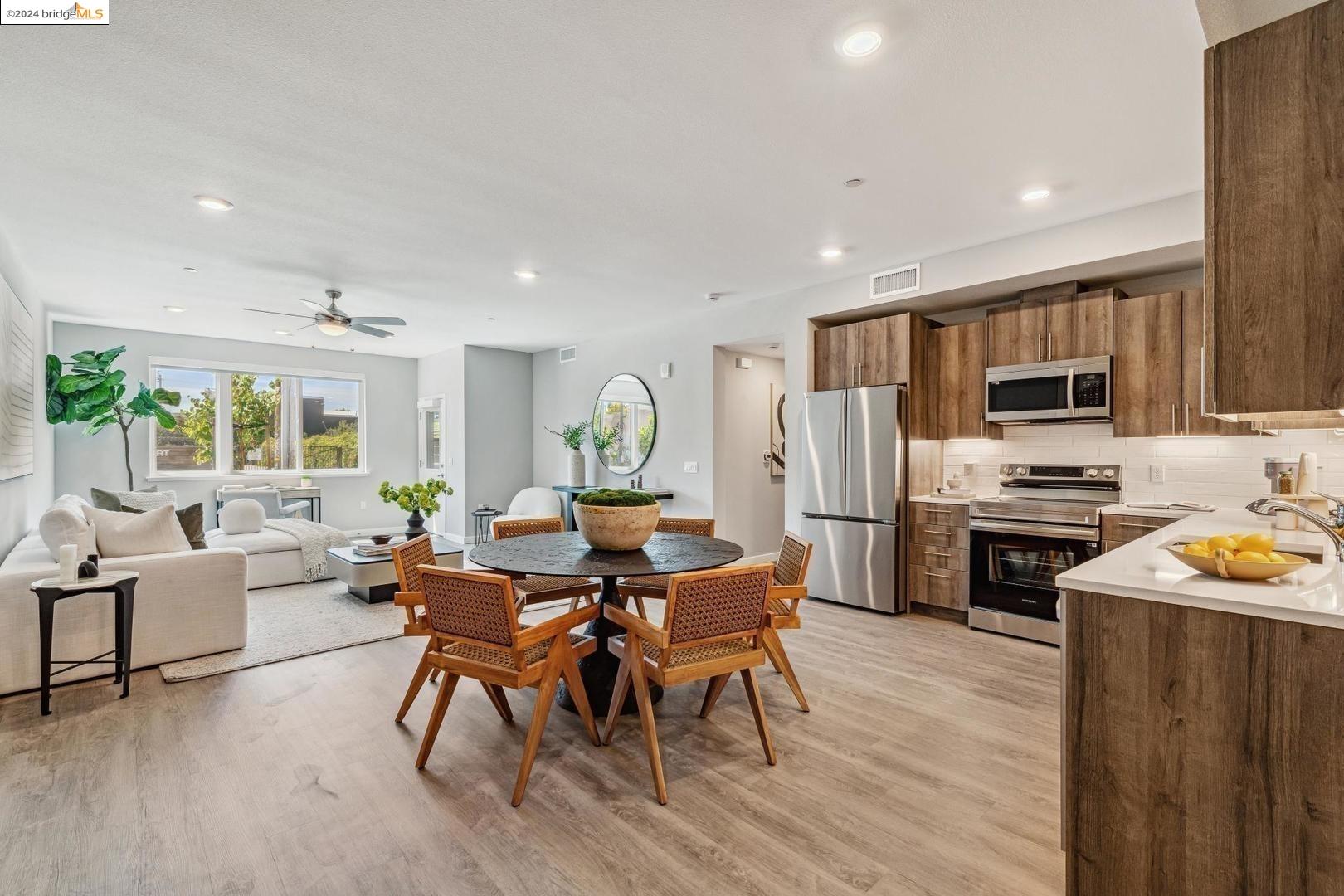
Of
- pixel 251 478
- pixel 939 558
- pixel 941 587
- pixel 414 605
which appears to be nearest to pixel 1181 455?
pixel 939 558

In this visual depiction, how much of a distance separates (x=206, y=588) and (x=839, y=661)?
371 cm

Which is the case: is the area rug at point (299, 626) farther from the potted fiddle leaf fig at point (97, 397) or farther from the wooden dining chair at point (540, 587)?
the potted fiddle leaf fig at point (97, 397)

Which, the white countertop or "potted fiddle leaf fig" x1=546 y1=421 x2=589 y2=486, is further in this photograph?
"potted fiddle leaf fig" x1=546 y1=421 x2=589 y2=486

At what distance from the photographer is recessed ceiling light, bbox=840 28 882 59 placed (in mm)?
2023

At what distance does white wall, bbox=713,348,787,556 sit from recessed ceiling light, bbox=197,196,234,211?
3.91 m

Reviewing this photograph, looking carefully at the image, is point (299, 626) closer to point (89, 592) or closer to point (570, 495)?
point (89, 592)

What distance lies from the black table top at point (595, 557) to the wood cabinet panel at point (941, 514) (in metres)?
1.99

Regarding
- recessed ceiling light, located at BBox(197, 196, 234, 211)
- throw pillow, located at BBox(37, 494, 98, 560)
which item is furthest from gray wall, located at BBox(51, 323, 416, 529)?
recessed ceiling light, located at BBox(197, 196, 234, 211)

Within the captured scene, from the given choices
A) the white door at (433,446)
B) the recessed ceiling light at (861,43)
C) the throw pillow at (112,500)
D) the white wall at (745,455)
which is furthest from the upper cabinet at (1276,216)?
the white door at (433,446)

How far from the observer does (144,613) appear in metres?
3.47

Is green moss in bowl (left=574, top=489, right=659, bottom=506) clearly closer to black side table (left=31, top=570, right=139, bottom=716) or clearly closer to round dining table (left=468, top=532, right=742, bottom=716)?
round dining table (left=468, top=532, right=742, bottom=716)

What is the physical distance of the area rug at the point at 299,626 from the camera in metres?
3.55

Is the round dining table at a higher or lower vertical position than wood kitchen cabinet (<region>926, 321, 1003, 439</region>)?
lower

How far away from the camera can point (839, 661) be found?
3645 mm
